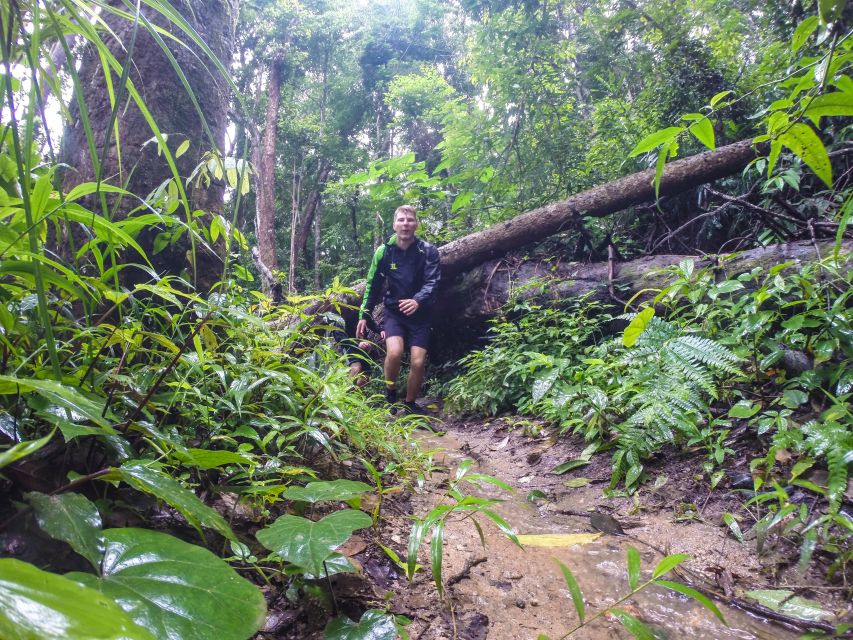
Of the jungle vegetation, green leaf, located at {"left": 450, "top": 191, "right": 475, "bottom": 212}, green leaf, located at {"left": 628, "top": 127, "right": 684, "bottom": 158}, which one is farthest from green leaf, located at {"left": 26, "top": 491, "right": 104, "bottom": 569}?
green leaf, located at {"left": 450, "top": 191, "right": 475, "bottom": 212}

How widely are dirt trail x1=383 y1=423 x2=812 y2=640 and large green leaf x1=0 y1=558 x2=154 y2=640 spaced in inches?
37.5

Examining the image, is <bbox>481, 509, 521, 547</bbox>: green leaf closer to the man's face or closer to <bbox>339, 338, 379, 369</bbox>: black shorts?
<bbox>339, 338, 379, 369</bbox>: black shorts

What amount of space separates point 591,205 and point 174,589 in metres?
5.12

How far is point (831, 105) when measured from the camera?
0.83 metres

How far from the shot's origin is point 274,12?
47.1 ft

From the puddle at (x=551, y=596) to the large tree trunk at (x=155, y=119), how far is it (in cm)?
187

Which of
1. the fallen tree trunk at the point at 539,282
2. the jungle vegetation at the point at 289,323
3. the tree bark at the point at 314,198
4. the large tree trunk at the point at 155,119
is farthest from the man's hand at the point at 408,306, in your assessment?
the tree bark at the point at 314,198

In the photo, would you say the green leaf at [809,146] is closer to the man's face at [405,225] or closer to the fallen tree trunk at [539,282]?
the fallen tree trunk at [539,282]

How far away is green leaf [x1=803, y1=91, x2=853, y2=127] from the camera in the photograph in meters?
0.81

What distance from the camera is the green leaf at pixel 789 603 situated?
1156mm

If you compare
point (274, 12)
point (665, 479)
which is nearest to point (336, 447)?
point (665, 479)

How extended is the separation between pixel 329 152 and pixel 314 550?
14864mm

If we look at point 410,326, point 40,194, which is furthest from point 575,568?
point 410,326

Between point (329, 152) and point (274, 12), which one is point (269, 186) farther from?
point (274, 12)
